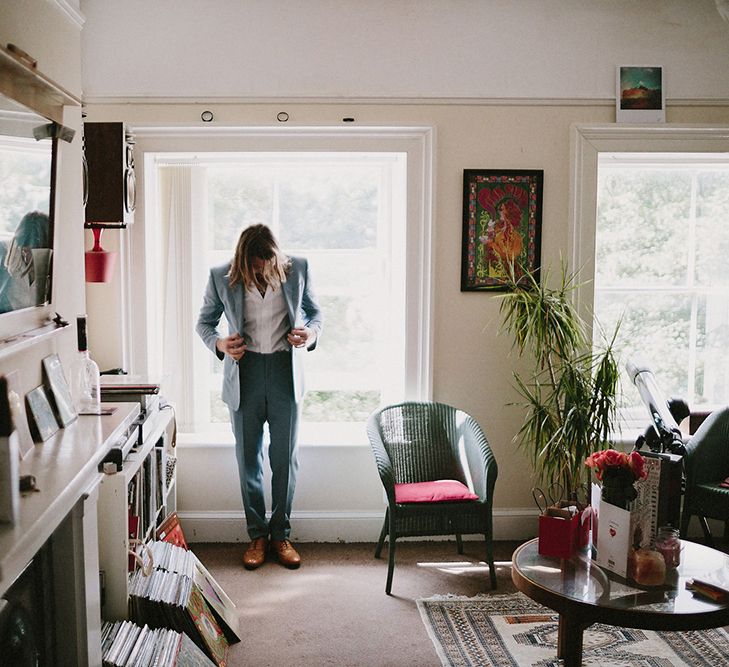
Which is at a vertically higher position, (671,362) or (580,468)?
(671,362)

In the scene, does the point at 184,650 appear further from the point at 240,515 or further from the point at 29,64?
the point at 29,64

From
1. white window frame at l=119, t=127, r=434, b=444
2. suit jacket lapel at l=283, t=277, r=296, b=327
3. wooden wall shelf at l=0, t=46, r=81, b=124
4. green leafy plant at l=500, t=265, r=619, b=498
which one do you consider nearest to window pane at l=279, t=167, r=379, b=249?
white window frame at l=119, t=127, r=434, b=444

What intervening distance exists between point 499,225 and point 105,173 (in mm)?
2002

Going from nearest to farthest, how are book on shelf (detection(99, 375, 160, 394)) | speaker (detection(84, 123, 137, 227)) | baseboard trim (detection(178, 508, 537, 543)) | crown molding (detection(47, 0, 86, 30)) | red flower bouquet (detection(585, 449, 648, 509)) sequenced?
crown molding (detection(47, 0, 86, 30))
red flower bouquet (detection(585, 449, 648, 509))
book on shelf (detection(99, 375, 160, 394))
speaker (detection(84, 123, 137, 227))
baseboard trim (detection(178, 508, 537, 543))

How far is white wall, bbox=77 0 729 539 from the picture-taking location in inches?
155

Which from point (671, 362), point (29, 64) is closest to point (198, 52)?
point (29, 64)

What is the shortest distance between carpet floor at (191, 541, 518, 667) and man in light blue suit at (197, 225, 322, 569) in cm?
19

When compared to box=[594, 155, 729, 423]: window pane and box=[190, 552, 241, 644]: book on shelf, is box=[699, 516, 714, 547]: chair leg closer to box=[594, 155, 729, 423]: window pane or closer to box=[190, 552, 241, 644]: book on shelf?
box=[594, 155, 729, 423]: window pane

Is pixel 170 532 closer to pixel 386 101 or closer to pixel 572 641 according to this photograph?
pixel 572 641

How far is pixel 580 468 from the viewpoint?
13.0ft

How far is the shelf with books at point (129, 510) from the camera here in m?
2.65

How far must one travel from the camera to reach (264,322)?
3914 mm

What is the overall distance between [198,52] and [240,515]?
2.44m

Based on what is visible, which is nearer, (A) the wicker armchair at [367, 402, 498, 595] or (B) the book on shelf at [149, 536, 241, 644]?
(B) the book on shelf at [149, 536, 241, 644]
